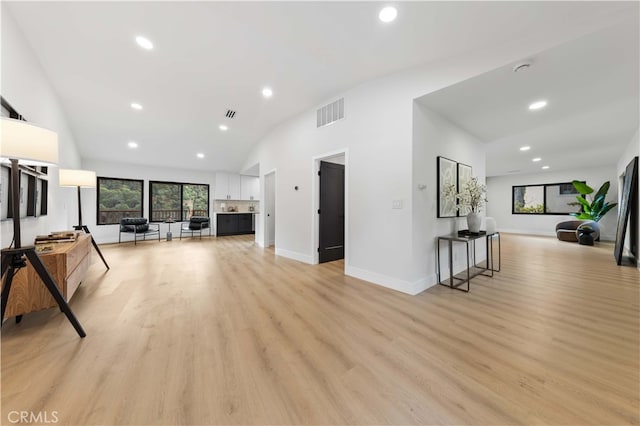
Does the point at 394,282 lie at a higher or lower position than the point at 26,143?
lower

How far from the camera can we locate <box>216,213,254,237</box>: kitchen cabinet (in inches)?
334

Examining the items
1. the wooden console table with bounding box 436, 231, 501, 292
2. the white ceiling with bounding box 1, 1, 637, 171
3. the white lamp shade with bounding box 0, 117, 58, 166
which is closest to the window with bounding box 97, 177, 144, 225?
the white ceiling with bounding box 1, 1, 637, 171

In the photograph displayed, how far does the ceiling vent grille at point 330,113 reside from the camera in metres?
3.79

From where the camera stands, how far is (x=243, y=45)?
2758 millimetres

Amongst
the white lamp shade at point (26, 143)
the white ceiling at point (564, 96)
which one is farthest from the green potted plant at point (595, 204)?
the white lamp shade at point (26, 143)

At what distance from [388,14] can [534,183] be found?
10.2 meters

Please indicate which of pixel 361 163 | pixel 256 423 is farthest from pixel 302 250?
pixel 256 423

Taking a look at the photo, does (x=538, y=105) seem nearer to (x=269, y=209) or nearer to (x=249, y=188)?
(x=269, y=209)

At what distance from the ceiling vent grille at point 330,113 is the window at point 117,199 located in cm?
681

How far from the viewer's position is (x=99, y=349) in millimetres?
1734

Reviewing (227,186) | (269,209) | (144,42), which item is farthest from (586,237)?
(227,186)

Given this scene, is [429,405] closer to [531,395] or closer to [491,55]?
[531,395]

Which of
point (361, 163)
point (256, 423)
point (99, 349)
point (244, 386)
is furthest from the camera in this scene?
point (361, 163)

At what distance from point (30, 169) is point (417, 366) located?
14.3 ft
